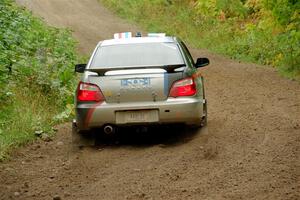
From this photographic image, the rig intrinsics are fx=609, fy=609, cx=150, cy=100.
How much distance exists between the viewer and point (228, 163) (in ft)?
23.7

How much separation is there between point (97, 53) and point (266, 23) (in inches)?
413

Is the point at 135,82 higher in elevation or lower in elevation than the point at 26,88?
higher

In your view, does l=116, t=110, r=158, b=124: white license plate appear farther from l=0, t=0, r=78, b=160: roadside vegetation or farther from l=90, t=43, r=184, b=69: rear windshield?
l=0, t=0, r=78, b=160: roadside vegetation

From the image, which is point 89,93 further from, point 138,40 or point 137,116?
point 138,40

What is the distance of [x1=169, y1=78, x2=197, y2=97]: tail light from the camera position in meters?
8.14

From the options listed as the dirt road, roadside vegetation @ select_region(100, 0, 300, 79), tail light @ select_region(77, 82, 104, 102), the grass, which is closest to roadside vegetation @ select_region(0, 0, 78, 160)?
the grass

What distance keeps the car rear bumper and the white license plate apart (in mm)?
44

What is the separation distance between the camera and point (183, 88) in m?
8.20

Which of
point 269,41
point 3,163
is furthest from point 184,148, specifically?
point 269,41

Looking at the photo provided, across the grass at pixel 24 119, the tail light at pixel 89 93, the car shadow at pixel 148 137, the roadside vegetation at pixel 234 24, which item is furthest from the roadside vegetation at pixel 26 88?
the roadside vegetation at pixel 234 24

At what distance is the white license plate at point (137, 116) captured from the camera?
8102mm

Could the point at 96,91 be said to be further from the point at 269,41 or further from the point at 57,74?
the point at 269,41

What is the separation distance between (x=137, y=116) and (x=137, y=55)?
1169mm

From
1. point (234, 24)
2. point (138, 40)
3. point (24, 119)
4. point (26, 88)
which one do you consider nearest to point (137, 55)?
point (138, 40)
